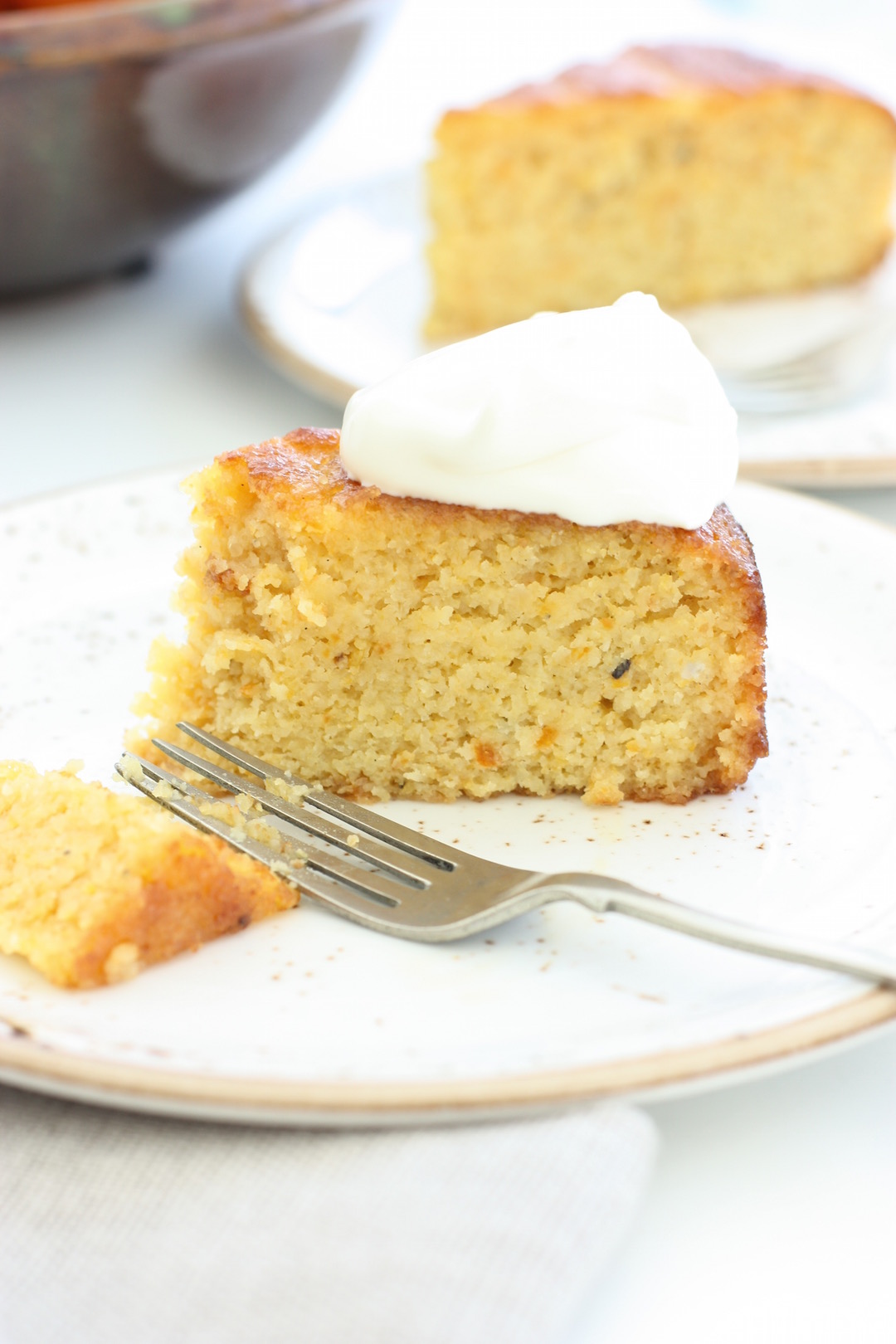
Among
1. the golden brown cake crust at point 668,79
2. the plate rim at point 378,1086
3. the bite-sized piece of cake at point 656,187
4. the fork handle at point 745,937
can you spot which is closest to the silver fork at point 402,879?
the fork handle at point 745,937

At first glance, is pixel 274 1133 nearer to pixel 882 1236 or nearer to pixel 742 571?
pixel 882 1236

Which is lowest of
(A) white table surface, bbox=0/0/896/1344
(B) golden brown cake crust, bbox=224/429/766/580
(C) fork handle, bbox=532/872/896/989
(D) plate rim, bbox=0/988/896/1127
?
(A) white table surface, bbox=0/0/896/1344

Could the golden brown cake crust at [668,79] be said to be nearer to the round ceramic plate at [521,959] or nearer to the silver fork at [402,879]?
the round ceramic plate at [521,959]

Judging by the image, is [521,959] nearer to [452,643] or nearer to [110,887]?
[110,887]

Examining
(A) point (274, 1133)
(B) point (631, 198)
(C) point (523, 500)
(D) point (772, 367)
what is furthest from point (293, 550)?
(B) point (631, 198)

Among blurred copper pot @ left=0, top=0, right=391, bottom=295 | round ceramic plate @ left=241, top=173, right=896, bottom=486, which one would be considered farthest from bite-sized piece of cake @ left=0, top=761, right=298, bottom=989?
blurred copper pot @ left=0, top=0, right=391, bottom=295

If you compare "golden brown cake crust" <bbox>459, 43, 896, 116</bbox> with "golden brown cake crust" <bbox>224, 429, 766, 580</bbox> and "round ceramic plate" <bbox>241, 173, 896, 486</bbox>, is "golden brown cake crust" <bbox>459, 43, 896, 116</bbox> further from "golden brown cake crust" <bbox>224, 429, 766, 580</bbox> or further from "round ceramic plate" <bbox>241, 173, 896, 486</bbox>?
"golden brown cake crust" <bbox>224, 429, 766, 580</bbox>
